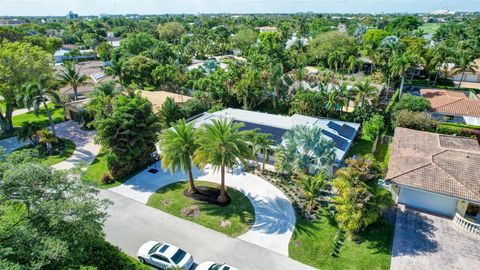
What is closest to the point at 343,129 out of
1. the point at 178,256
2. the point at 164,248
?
the point at 178,256

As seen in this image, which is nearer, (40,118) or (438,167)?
(438,167)

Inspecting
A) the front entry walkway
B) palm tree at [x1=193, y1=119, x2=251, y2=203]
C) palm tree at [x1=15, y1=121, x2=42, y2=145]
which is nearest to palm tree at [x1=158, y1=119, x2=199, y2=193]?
palm tree at [x1=193, y1=119, x2=251, y2=203]

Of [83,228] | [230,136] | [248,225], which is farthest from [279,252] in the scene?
[83,228]

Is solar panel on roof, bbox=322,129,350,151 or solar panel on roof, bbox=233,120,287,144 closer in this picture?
solar panel on roof, bbox=322,129,350,151

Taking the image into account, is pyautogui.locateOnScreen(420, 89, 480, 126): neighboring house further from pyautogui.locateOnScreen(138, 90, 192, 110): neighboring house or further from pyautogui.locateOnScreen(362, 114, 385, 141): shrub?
pyautogui.locateOnScreen(138, 90, 192, 110): neighboring house

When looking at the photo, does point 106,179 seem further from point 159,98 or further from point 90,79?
point 90,79

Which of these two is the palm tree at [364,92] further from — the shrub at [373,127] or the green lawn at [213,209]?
Result: the green lawn at [213,209]
